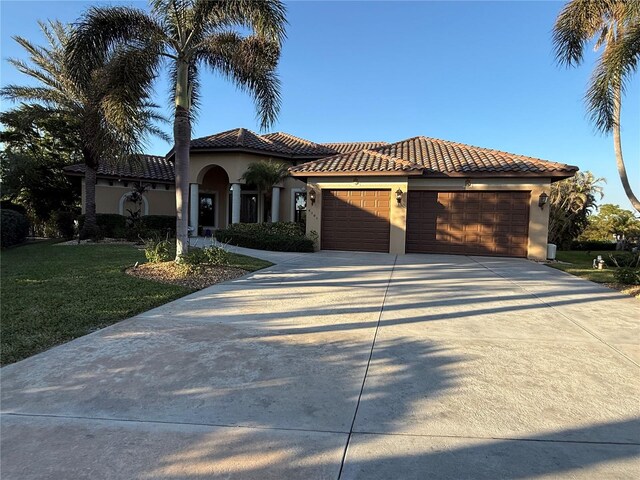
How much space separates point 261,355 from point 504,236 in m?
13.8

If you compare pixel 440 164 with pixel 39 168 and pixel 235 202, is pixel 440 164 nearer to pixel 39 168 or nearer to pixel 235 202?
pixel 235 202

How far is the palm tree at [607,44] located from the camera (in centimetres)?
962

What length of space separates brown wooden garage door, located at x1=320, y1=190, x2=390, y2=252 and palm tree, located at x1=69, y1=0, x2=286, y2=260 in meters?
6.78

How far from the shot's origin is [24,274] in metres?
9.27

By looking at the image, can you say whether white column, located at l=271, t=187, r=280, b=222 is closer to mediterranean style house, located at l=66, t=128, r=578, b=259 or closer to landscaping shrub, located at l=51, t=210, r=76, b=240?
mediterranean style house, located at l=66, t=128, r=578, b=259

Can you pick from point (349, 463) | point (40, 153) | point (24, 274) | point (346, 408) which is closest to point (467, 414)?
point (346, 408)

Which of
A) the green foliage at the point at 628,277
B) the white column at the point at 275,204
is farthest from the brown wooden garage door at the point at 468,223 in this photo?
the white column at the point at 275,204

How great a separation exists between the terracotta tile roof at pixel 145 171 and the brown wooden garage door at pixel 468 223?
42.6 ft

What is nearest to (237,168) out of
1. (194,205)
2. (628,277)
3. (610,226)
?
(194,205)

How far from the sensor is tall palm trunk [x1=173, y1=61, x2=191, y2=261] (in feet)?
32.2

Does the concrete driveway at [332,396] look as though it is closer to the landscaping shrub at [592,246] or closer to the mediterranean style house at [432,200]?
the mediterranean style house at [432,200]

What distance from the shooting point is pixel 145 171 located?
75.3ft

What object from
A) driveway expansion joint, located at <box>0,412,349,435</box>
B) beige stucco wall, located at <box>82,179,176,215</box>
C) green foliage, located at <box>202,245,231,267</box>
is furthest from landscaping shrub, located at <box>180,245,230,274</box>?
beige stucco wall, located at <box>82,179,176,215</box>

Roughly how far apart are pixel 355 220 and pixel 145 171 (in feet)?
43.0
